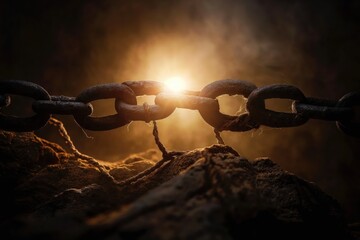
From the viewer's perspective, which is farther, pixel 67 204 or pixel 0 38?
pixel 0 38

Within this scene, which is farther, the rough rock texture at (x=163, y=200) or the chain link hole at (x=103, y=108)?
the chain link hole at (x=103, y=108)

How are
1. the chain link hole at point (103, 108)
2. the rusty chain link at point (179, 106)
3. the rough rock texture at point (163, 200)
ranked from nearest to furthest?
the rough rock texture at point (163, 200) → the rusty chain link at point (179, 106) → the chain link hole at point (103, 108)

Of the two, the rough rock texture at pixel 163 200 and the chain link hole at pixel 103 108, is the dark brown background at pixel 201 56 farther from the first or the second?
the rough rock texture at pixel 163 200

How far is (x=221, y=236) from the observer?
35.0 inches

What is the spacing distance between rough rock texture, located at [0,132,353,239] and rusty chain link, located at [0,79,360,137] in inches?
9.0

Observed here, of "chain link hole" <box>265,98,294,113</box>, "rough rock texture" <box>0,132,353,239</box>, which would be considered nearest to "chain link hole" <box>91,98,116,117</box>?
"chain link hole" <box>265,98,294,113</box>

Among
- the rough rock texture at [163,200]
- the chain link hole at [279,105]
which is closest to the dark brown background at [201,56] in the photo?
the chain link hole at [279,105]

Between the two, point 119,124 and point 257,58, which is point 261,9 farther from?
point 119,124

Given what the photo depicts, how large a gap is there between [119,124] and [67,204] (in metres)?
0.50

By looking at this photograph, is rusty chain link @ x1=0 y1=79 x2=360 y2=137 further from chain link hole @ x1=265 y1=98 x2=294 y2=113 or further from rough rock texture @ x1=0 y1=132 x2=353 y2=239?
chain link hole @ x1=265 y1=98 x2=294 y2=113

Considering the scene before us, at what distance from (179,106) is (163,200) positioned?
782 mm

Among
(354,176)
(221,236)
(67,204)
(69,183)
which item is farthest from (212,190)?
(354,176)

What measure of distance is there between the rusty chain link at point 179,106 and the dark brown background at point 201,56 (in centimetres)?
248

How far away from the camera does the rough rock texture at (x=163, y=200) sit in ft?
2.89
